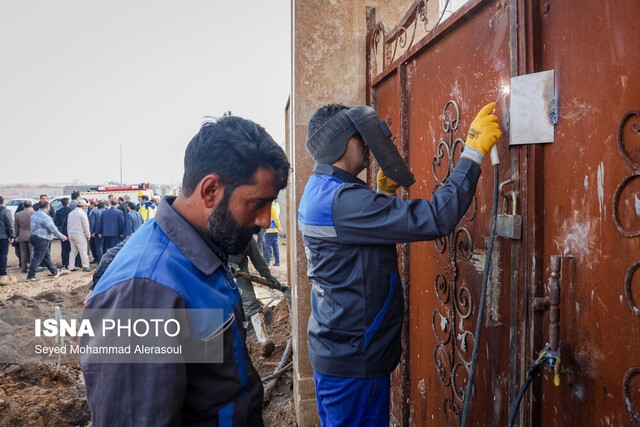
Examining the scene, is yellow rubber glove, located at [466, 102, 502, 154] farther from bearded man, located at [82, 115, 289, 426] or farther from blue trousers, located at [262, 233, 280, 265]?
blue trousers, located at [262, 233, 280, 265]

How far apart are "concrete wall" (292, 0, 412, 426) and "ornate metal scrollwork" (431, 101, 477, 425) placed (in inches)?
56.2

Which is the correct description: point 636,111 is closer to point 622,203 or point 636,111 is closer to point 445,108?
point 622,203

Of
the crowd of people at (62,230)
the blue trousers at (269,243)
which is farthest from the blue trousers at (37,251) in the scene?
the blue trousers at (269,243)

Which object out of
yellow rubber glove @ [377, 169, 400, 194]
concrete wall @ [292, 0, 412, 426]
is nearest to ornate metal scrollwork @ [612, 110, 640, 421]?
yellow rubber glove @ [377, 169, 400, 194]

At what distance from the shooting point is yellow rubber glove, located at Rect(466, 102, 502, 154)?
1666mm

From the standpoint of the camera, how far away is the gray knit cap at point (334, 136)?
2.09 metres

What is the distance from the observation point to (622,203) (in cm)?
126

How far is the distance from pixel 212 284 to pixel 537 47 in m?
1.55

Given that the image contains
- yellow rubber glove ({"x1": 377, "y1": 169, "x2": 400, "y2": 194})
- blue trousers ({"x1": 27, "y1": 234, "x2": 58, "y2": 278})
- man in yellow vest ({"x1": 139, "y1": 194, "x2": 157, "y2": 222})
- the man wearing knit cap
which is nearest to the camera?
the man wearing knit cap

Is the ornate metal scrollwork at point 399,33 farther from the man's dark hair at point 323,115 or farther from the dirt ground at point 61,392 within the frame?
the dirt ground at point 61,392

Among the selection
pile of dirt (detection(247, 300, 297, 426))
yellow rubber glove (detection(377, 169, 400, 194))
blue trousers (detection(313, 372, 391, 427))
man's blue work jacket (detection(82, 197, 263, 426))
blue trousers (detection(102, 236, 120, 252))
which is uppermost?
yellow rubber glove (detection(377, 169, 400, 194))

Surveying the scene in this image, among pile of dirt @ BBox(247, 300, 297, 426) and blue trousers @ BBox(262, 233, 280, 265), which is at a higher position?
blue trousers @ BBox(262, 233, 280, 265)

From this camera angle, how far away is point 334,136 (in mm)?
2102

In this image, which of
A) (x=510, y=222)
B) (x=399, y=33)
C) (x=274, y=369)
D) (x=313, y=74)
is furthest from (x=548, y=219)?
(x=274, y=369)
